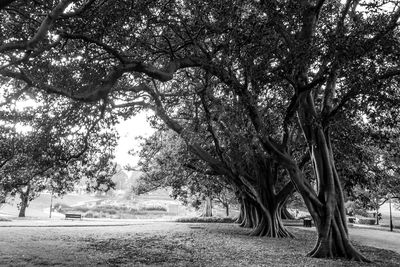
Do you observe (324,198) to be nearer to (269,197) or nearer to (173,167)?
(269,197)

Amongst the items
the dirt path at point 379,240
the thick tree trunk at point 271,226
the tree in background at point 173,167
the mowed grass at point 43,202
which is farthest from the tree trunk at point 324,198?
the mowed grass at point 43,202

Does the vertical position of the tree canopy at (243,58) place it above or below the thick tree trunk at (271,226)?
above

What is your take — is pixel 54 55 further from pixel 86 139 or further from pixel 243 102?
pixel 243 102

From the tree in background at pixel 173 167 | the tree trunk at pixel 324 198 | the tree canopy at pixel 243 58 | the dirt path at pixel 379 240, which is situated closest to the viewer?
the tree canopy at pixel 243 58

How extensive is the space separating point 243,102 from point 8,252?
8206 mm

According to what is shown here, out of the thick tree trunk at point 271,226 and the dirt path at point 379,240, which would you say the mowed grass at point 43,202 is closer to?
the thick tree trunk at point 271,226

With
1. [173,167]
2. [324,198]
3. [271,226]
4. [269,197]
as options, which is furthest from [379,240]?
[173,167]

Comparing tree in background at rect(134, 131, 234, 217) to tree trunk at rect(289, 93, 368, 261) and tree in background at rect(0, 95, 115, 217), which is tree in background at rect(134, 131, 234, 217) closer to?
tree in background at rect(0, 95, 115, 217)

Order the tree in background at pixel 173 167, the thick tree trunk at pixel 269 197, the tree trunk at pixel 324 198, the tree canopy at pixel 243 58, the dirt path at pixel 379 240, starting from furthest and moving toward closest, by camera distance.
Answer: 1. the tree in background at pixel 173 167
2. the thick tree trunk at pixel 269 197
3. the dirt path at pixel 379 240
4. the tree trunk at pixel 324 198
5. the tree canopy at pixel 243 58

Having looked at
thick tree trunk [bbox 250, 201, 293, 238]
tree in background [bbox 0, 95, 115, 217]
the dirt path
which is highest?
tree in background [bbox 0, 95, 115, 217]

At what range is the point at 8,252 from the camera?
1045 centimetres

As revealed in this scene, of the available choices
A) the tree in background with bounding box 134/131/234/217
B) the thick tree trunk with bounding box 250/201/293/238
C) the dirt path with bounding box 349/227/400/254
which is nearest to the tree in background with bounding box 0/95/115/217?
the tree in background with bounding box 134/131/234/217

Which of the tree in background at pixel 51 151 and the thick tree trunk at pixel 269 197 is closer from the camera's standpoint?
the tree in background at pixel 51 151

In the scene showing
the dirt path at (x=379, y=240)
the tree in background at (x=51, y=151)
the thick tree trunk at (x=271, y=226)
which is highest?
the tree in background at (x=51, y=151)
